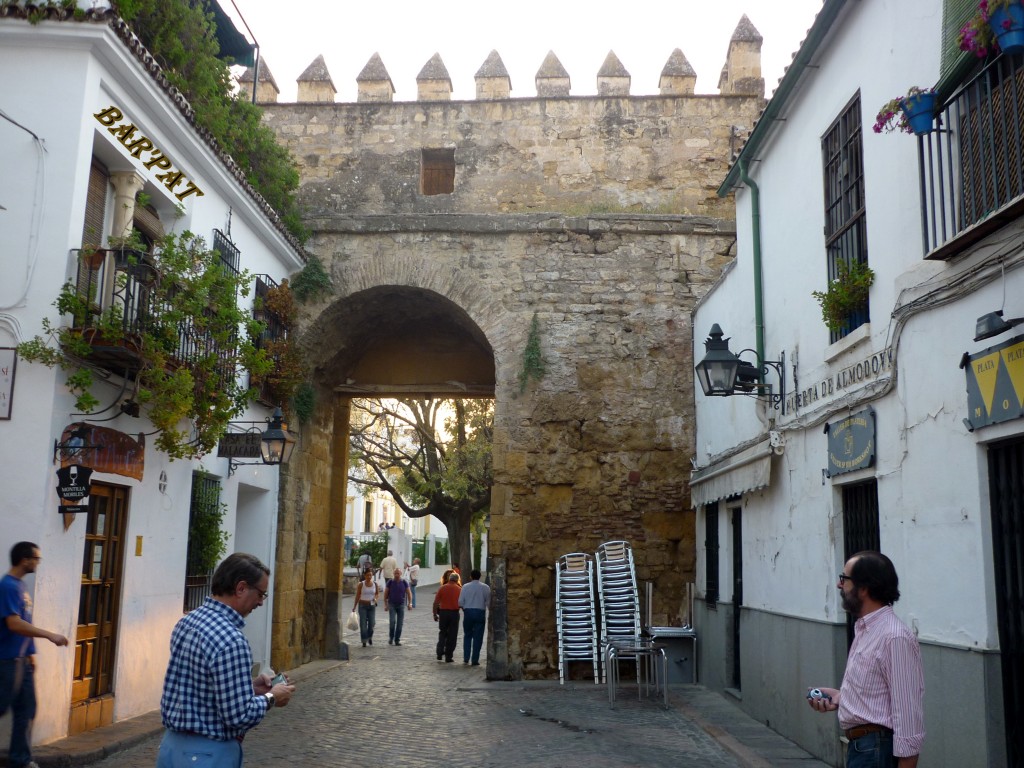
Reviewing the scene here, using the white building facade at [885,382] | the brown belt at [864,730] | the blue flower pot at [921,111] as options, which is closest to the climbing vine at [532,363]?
the white building facade at [885,382]

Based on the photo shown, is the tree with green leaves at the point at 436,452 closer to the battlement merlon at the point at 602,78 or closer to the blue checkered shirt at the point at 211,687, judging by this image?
the battlement merlon at the point at 602,78

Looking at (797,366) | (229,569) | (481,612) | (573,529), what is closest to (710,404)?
(573,529)

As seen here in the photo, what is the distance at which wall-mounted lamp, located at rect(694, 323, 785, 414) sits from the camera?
8.82 metres

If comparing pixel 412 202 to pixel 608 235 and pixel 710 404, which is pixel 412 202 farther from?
pixel 710 404

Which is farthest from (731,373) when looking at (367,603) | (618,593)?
(367,603)

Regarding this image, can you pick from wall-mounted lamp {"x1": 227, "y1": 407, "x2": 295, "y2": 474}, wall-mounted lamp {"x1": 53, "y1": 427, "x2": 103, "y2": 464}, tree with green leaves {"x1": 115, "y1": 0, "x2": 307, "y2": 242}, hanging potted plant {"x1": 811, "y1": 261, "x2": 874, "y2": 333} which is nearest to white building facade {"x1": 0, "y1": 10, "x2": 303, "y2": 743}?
wall-mounted lamp {"x1": 53, "y1": 427, "x2": 103, "y2": 464}

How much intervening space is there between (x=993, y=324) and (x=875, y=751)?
220 cm

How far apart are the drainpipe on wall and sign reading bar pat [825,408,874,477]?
181 cm

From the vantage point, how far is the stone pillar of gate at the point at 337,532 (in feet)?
50.9

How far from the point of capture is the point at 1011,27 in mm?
4453

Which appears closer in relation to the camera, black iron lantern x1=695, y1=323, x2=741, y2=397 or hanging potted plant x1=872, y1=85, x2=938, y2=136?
hanging potted plant x1=872, y1=85, x2=938, y2=136

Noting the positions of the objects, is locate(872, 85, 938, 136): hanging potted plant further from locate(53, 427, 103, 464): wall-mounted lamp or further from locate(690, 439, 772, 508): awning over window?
locate(53, 427, 103, 464): wall-mounted lamp

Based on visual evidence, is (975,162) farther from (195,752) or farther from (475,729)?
(475,729)

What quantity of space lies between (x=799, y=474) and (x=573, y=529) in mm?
5274
